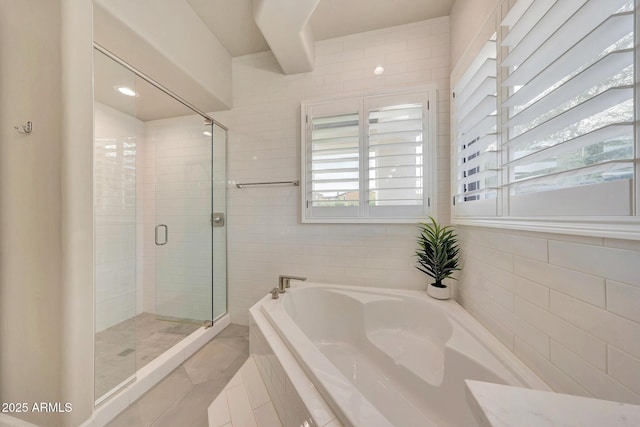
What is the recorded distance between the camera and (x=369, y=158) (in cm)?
179

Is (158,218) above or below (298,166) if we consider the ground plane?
below

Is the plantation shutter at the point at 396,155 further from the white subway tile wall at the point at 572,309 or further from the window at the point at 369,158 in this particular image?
the white subway tile wall at the point at 572,309

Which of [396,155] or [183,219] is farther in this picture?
[183,219]

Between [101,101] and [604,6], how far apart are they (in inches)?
87.7

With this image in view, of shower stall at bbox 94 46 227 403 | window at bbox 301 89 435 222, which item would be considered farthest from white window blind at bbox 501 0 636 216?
shower stall at bbox 94 46 227 403

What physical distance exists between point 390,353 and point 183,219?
221cm

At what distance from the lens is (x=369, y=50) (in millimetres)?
1837

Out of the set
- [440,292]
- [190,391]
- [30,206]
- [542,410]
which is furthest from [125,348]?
[440,292]

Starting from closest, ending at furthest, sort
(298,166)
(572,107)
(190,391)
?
(572,107) → (190,391) → (298,166)

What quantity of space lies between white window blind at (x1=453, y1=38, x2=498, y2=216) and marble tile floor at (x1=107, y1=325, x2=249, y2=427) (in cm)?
191

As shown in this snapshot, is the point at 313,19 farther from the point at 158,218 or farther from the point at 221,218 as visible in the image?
the point at 158,218

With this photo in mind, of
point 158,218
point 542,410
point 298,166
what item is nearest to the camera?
point 542,410

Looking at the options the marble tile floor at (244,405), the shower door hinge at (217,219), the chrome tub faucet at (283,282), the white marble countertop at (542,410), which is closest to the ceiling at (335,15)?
the shower door hinge at (217,219)

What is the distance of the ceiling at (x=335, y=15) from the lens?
161 cm
